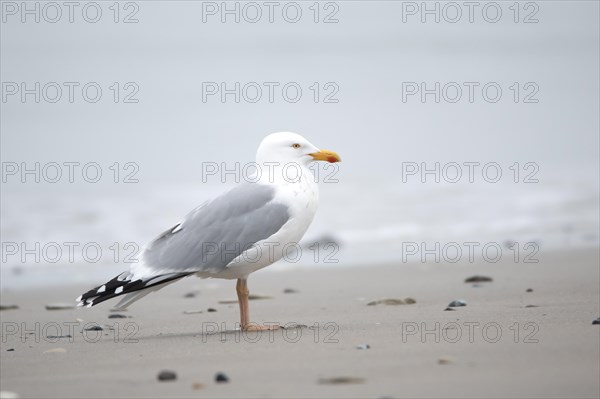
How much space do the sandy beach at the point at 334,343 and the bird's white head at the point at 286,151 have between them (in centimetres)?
107

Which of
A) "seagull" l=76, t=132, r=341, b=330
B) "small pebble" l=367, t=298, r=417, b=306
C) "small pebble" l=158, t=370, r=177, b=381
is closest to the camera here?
"small pebble" l=158, t=370, r=177, b=381

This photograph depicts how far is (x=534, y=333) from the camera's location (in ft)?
16.8

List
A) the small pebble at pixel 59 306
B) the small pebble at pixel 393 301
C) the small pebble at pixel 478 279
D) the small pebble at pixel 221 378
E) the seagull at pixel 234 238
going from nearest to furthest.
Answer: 1. the small pebble at pixel 221 378
2. the seagull at pixel 234 238
3. the small pebble at pixel 393 301
4. the small pebble at pixel 59 306
5. the small pebble at pixel 478 279

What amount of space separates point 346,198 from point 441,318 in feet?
36.7

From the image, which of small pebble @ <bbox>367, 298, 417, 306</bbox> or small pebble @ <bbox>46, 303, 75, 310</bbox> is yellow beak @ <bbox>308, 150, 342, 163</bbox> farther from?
small pebble @ <bbox>46, 303, 75, 310</bbox>

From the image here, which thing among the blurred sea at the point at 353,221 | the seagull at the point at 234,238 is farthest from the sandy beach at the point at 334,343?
the blurred sea at the point at 353,221

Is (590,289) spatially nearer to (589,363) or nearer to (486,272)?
(486,272)

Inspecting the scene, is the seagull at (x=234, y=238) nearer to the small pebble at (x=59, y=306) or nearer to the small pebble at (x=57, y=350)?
the small pebble at (x=57, y=350)

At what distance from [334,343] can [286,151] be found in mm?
1770

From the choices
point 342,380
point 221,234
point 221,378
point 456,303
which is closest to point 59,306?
point 221,234

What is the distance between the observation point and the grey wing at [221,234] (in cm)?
617

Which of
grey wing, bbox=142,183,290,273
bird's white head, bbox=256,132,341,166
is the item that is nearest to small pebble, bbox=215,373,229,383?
grey wing, bbox=142,183,290,273

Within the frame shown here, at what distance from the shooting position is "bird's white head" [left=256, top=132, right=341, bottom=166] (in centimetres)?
652

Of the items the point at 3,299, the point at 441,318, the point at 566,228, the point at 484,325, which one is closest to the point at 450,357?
the point at 484,325
